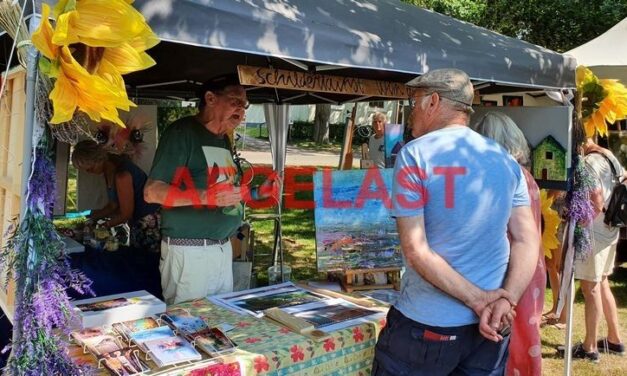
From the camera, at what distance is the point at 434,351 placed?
156 centimetres

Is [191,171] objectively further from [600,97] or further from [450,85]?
[600,97]

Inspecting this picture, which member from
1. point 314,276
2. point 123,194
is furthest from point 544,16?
point 123,194

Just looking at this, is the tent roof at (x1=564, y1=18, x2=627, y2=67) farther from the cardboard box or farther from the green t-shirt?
the cardboard box

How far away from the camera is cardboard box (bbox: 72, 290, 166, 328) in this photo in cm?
179

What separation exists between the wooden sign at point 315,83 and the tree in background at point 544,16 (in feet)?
33.4

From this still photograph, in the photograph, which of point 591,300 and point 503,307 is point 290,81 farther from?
point 591,300

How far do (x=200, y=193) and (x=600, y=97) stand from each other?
94.2 inches

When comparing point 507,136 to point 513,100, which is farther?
point 513,100

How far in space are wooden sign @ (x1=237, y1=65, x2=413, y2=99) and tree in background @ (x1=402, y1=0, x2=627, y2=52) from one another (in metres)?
10.2

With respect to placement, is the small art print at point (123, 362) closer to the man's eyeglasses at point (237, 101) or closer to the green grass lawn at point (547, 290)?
the man's eyeglasses at point (237, 101)

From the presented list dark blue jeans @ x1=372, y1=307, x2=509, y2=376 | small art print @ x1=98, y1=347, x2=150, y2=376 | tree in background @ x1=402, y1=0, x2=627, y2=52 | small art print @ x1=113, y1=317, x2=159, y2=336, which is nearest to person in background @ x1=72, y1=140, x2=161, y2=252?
small art print @ x1=113, y1=317, x2=159, y2=336

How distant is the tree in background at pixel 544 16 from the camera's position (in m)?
12.2

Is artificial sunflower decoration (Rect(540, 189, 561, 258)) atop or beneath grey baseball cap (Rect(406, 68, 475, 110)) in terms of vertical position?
beneath

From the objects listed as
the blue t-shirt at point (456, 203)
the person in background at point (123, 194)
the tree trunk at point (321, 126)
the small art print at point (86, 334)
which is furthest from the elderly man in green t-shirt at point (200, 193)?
the tree trunk at point (321, 126)
